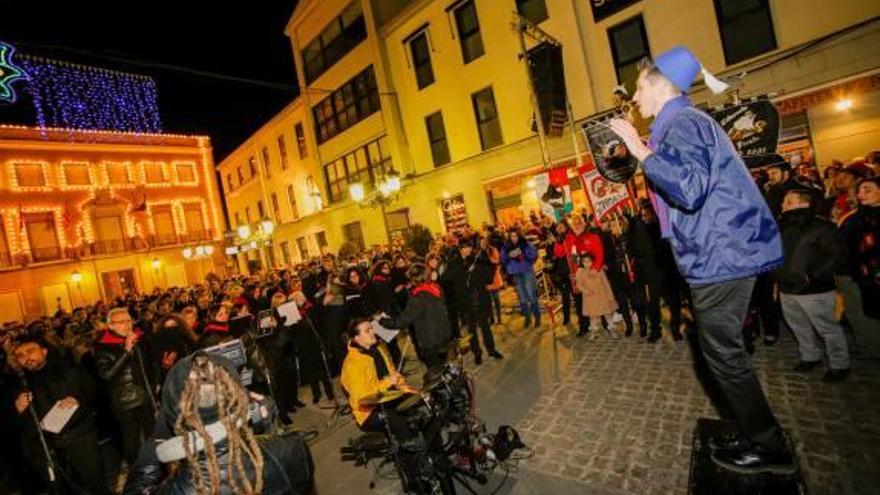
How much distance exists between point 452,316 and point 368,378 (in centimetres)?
542

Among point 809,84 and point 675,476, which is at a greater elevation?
point 809,84

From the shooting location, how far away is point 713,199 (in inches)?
94.2

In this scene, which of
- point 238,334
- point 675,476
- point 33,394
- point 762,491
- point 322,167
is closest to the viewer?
point 762,491

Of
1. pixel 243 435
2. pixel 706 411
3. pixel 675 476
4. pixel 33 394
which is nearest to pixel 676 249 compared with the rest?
pixel 675 476

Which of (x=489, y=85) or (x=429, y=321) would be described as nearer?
(x=429, y=321)

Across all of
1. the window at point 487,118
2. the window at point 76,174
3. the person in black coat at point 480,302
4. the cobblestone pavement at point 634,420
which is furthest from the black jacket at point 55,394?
the window at point 76,174

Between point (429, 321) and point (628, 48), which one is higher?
point (628, 48)

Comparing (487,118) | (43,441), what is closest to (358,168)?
(487,118)

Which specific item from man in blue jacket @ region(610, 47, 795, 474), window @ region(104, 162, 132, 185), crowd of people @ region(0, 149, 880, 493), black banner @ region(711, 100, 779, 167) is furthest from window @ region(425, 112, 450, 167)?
window @ region(104, 162, 132, 185)

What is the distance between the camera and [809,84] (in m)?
12.0

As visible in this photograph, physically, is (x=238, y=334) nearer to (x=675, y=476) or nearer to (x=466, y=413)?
(x=466, y=413)

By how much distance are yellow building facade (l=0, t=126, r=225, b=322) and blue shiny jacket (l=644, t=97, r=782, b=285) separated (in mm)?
32280

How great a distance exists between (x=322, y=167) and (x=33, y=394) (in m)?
22.9

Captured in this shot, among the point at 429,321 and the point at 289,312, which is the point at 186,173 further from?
the point at 429,321
